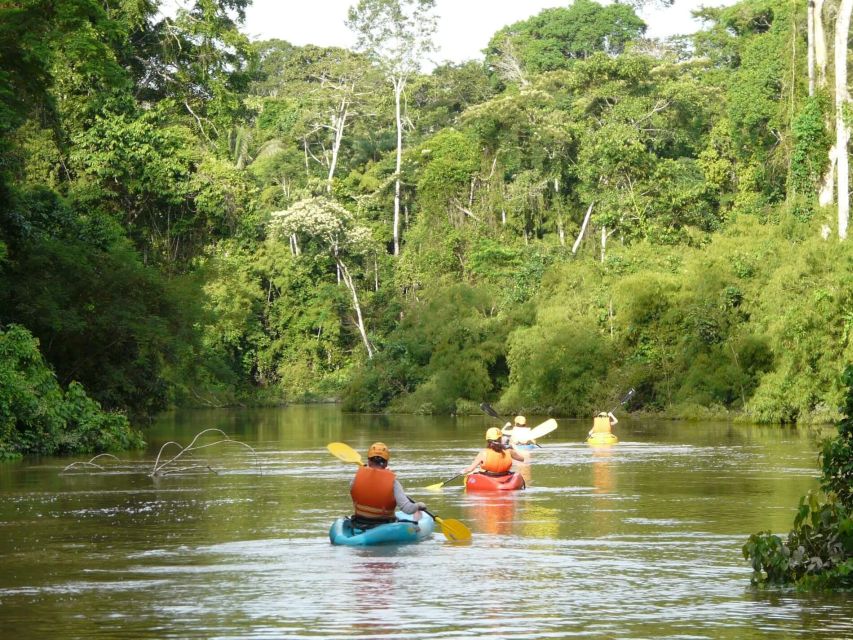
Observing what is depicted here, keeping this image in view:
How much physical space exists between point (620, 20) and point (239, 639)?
65.4 m

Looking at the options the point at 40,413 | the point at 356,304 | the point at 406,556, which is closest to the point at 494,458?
the point at 406,556

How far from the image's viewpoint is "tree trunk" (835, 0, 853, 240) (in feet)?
130

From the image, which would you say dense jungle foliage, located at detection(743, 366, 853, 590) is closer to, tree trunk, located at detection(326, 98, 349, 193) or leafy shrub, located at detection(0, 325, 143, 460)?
leafy shrub, located at detection(0, 325, 143, 460)

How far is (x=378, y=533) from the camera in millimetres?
15547

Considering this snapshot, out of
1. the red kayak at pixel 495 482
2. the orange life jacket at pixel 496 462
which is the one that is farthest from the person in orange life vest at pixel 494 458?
the red kayak at pixel 495 482

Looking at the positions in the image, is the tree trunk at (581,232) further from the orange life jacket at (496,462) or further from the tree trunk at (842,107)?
the orange life jacket at (496,462)

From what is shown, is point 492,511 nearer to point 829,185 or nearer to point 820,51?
point 829,185

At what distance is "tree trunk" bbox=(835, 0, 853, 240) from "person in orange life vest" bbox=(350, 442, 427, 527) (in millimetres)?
27327

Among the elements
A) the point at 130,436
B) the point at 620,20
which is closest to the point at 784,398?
the point at 130,436

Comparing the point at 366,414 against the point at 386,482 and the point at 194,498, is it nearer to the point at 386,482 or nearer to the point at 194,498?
the point at 194,498

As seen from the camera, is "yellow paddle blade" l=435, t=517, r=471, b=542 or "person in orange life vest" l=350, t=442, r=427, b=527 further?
"yellow paddle blade" l=435, t=517, r=471, b=542

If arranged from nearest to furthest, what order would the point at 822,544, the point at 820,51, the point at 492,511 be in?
the point at 822,544
the point at 492,511
the point at 820,51

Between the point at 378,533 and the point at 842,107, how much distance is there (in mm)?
29670

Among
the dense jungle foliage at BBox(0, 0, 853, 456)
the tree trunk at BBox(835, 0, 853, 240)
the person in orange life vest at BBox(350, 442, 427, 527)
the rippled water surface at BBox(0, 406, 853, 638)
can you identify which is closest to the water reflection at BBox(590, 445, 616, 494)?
the rippled water surface at BBox(0, 406, 853, 638)
